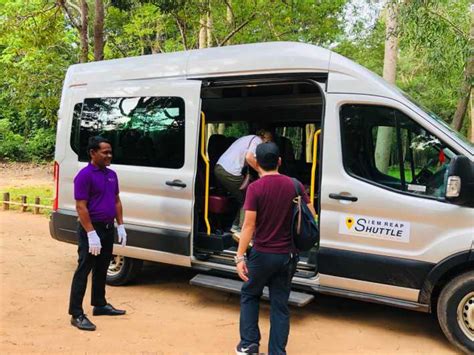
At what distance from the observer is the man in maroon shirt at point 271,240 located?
12.2 ft

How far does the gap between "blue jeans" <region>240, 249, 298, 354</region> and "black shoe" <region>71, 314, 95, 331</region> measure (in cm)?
155

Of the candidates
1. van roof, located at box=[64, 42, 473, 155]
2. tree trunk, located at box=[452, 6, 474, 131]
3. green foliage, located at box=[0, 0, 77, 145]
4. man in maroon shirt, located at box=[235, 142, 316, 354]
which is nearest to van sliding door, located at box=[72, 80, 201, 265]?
van roof, located at box=[64, 42, 473, 155]

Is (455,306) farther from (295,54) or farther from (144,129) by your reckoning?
(144,129)

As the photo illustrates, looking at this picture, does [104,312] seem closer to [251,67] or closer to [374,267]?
[374,267]

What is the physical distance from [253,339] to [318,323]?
1.20 metres

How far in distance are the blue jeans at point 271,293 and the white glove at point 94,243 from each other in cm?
148

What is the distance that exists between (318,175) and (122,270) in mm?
2666

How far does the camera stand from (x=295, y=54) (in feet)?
15.7

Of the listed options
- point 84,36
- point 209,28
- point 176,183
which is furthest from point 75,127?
point 209,28

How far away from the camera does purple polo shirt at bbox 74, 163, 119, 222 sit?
15.1ft

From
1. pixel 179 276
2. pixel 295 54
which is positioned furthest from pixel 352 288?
pixel 179 276

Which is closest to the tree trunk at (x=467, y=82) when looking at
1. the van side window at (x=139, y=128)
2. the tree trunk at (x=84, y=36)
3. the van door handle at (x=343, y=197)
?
the van door handle at (x=343, y=197)

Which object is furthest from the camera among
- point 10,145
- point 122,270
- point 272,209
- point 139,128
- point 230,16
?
point 10,145

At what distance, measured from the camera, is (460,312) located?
416 cm
